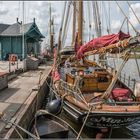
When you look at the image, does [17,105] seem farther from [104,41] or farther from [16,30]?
[16,30]

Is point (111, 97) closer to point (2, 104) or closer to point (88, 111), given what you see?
point (88, 111)

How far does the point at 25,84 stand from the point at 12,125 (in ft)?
30.2

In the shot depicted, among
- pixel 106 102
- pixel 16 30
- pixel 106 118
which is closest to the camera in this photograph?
pixel 106 118

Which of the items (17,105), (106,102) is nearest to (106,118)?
(106,102)

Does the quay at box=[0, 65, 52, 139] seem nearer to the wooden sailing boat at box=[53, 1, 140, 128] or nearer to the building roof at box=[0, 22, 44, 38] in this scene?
the wooden sailing boat at box=[53, 1, 140, 128]

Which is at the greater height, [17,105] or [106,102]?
[106,102]

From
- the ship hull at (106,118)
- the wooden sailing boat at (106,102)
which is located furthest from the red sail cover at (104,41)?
the ship hull at (106,118)

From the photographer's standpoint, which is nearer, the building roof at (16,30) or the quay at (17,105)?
the quay at (17,105)

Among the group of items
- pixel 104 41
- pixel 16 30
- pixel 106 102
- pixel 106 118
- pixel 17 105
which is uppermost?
pixel 16 30

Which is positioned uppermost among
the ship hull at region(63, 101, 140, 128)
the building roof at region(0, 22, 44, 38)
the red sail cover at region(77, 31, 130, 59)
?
the building roof at region(0, 22, 44, 38)

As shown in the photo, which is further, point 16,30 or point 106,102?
point 16,30

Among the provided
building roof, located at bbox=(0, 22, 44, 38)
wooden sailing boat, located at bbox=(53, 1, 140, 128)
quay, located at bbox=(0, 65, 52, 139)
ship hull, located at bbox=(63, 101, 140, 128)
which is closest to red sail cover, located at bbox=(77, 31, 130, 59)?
wooden sailing boat, located at bbox=(53, 1, 140, 128)

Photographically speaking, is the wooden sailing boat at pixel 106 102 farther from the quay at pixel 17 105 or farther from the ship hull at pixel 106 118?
the quay at pixel 17 105

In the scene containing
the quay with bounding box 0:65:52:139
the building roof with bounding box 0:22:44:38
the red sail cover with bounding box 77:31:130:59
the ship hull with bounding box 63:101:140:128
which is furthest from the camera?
the building roof with bounding box 0:22:44:38
